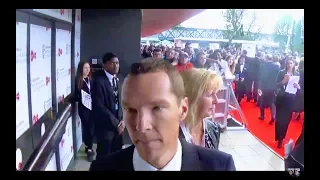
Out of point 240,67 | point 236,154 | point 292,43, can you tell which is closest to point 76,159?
point 236,154

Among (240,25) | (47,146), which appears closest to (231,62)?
(240,25)

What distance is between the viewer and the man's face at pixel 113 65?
245 centimetres

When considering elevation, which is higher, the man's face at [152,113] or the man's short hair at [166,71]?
the man's short hair at [166,71]

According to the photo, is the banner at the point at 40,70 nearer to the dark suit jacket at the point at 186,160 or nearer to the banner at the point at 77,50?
the banner at the point at 77,50

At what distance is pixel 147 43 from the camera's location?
2453 mm

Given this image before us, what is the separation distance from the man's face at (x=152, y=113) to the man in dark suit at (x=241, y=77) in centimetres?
36

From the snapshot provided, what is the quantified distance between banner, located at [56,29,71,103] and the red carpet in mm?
1103

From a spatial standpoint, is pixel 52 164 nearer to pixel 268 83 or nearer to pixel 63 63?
pixel 63 63

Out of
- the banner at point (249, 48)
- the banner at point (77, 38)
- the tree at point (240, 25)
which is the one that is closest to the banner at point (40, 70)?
the banner at point (77, 38)

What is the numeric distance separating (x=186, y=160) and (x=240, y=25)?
0.92 m
